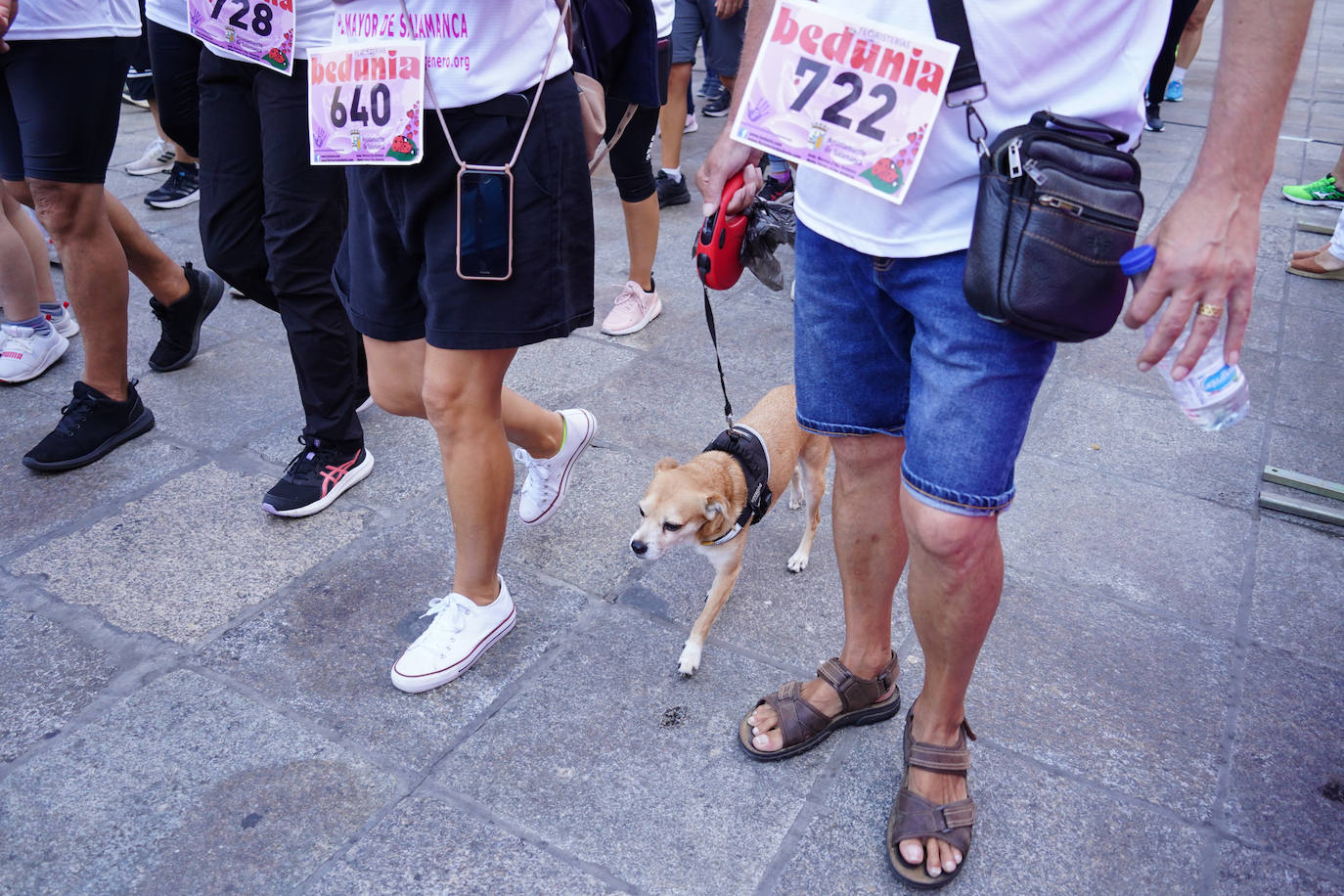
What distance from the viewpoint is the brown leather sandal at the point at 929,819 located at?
2.01 m

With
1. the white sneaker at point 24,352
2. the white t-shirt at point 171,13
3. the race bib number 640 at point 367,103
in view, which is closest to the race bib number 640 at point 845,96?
the race bib number 640 at point 367,103

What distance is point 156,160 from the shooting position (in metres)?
6.86

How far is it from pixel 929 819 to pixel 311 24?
260 centimetres

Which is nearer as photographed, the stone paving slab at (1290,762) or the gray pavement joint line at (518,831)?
the gray pavement joint line at (518,831)

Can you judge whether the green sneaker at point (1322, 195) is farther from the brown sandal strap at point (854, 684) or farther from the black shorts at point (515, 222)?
the black shorts at point (515, 222)

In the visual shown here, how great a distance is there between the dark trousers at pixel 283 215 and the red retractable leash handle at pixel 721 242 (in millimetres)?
1398

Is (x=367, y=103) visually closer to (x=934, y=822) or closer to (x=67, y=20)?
(x=67, y=20)

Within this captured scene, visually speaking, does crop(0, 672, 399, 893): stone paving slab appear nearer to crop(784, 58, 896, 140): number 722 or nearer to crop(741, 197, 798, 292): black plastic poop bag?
crop(741, 197, 798, 292): black plastic poop bag

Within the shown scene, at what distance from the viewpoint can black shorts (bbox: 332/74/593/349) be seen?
2.16m

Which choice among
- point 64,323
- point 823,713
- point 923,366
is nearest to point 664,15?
point 64,323

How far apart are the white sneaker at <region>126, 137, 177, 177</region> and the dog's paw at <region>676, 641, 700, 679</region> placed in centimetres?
585

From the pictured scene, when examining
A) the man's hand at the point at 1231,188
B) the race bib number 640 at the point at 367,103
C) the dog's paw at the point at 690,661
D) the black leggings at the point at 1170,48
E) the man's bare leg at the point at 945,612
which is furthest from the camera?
the black leggings at the point at 1170,48

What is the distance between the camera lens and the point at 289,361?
4305 mm

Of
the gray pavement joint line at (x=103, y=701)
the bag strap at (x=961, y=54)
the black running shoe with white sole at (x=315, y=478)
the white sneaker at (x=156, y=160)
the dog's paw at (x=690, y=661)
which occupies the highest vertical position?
the bag strap at (x=961, y=54)
